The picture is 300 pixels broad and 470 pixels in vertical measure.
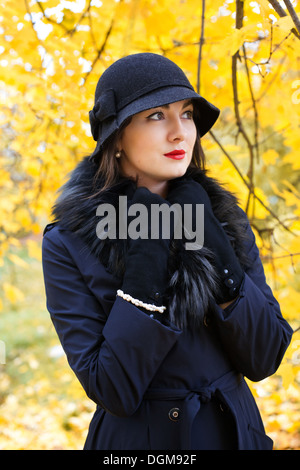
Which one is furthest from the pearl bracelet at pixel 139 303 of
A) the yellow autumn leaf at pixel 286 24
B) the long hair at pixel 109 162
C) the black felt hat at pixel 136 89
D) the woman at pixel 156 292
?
the yellow autumn leaf at pixel 286 24

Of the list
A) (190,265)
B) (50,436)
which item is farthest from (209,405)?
(50,436)

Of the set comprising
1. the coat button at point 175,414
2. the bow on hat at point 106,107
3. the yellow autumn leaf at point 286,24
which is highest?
the yellow autumn leaf at point 286,24

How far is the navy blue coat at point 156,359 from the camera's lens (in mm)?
1231

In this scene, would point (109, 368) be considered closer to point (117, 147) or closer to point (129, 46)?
point (117, 147)

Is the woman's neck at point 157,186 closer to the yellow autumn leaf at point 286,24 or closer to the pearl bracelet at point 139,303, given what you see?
the pearl bracelet at point 139,303

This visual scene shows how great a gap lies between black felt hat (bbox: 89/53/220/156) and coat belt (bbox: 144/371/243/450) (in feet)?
2.53

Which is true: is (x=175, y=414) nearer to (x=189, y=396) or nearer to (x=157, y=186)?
(x=189, y=396)

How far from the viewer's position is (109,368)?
1.22 m

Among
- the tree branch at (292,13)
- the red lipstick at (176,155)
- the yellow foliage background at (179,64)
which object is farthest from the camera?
the yellow foliage background at (179,64)

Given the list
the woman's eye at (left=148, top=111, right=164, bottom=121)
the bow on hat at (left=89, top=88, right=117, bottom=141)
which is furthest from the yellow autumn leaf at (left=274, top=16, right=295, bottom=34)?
the bow on hat at (left=89, top=88, right=117, bottom=141)

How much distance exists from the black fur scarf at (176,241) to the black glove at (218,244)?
0.03 metres
